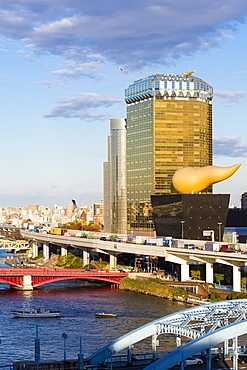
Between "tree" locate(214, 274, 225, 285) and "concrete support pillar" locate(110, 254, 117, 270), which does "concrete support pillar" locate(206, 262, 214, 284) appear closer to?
"tree" locate(214, 274, 225, 285)

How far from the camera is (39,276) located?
4744 inches

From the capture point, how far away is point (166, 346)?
70.7m

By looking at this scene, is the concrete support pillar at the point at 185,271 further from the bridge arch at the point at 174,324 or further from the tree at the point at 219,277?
the bridge arch at the point at 174,324

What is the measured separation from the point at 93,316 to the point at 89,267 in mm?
66629

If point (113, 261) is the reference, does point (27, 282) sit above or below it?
below

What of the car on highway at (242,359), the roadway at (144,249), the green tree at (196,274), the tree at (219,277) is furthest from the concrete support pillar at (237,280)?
the car on highway at (242,359)

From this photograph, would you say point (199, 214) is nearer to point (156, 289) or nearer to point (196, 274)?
point (196, 274)

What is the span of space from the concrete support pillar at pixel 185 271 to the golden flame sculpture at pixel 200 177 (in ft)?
90.4

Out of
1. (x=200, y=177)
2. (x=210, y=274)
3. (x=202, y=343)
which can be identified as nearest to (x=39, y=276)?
(x=210, y=274)

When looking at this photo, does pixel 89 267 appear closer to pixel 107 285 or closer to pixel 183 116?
pixel 107 285

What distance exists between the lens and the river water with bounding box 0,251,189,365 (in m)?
70.9

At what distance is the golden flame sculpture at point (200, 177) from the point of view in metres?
145

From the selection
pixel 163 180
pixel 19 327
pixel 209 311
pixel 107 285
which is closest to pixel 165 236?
pixel 107 285

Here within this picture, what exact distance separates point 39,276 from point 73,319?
109ft
